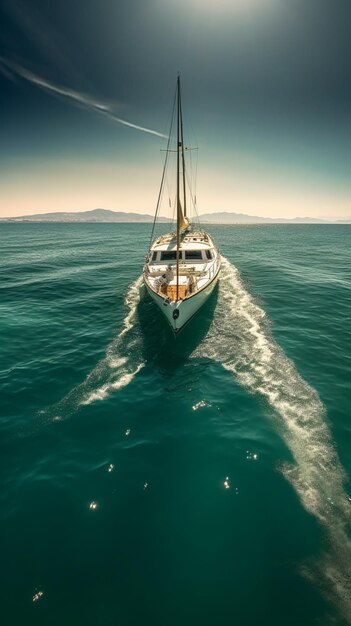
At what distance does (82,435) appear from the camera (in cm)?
876

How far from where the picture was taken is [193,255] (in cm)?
2314

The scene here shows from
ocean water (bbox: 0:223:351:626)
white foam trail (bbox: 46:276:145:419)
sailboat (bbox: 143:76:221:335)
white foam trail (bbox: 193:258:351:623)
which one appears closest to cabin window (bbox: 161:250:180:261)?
sailboat (bbox: 143:76:221:335)

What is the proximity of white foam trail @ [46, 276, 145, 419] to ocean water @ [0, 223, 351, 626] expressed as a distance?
8 cm

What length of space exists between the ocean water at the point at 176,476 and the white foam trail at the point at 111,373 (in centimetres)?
8

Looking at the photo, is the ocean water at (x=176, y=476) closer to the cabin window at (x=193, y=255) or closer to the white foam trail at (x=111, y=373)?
the white foam trail at (x=111, y=373)

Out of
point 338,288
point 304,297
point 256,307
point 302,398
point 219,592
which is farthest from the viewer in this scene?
point 338,288

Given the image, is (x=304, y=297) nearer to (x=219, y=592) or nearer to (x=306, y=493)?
(x=306, y=493)

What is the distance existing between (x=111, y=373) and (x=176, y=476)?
562 centimetres

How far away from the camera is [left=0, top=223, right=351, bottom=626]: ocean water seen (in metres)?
5.18

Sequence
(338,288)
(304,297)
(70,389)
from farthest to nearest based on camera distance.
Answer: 1. (338,288)
2. (304,297)
3. (70,389)

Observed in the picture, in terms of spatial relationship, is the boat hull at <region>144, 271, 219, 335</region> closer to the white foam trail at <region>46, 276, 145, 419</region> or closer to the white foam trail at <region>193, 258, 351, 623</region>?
the white foam trail at <region>193, 258, 351, 623</region>

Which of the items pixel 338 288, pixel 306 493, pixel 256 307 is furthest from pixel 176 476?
pixel 338 288

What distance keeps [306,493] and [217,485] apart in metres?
2.24

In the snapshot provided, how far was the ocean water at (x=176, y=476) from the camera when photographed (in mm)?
5180
